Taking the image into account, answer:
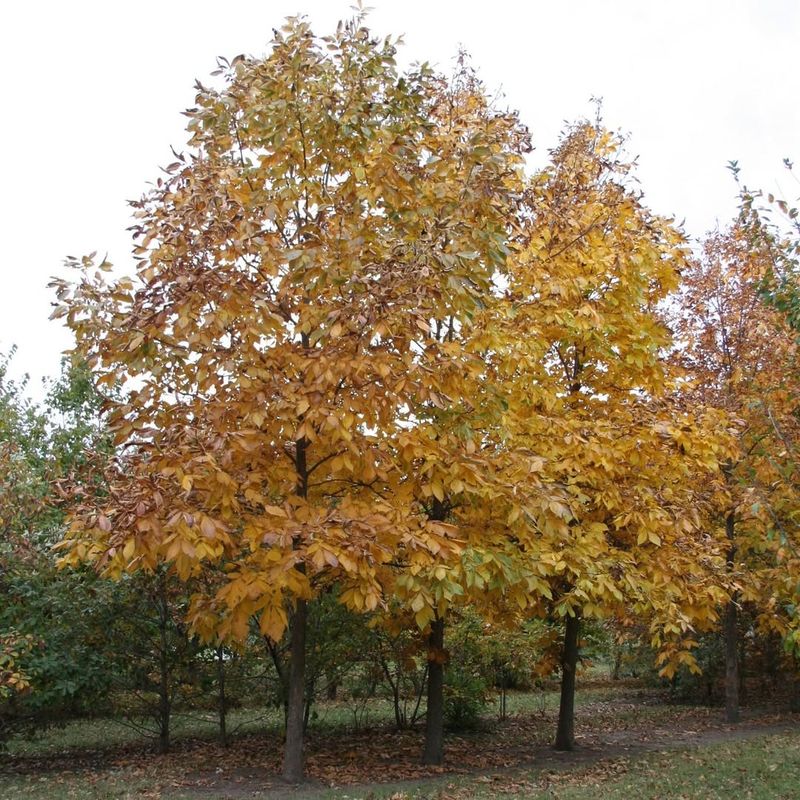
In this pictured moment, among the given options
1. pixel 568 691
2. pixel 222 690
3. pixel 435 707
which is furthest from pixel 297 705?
pixel 568 691

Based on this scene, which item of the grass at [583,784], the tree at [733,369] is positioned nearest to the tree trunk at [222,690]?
the grass at [583,784]

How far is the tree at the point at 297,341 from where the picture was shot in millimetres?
5766

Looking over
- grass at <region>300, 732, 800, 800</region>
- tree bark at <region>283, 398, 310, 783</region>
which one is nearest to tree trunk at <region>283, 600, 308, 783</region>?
tree bark at <region>283, 398, 310, 783</region>

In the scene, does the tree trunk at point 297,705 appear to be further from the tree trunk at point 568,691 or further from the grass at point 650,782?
the tree trunk at point 568,691

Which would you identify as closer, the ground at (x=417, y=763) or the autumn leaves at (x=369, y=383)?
the autumn leaves at (x=369, y=383)

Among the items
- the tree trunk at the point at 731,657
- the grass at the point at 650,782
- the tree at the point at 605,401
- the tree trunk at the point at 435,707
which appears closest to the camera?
the grass at the point at 650,782

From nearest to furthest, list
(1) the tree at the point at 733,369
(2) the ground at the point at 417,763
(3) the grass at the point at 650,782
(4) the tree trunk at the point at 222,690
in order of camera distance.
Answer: (3) the grass at the point at 650,782, (2) the ground at the point at 417,763, (4) the tree trunk at the point at 222,690, (1) the tree at the point at 733,369

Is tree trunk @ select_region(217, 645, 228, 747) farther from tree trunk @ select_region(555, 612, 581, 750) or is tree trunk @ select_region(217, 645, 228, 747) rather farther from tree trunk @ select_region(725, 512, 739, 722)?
tree trunk @ select_region(725, 512, 739, 722)

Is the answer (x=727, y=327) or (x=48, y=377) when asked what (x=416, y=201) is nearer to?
(x=727, y=327)

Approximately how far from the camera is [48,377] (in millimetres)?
13969

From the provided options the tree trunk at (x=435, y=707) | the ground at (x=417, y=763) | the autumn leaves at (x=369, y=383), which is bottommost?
the ground at (x=417, y=763)

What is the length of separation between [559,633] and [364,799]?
5.17 m

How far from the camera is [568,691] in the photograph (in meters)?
10.1

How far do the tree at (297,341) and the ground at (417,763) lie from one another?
1176 millimetres
